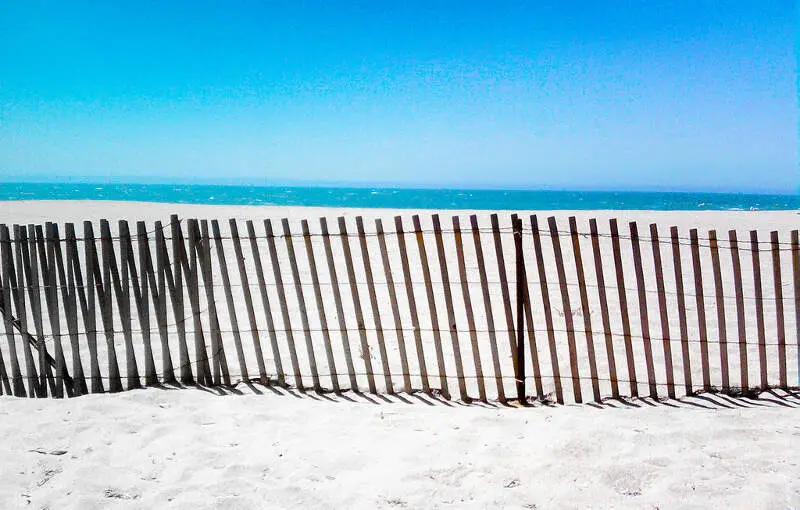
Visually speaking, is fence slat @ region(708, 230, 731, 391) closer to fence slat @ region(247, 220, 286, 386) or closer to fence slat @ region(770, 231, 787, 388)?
fence slat @ region(770, 231, 787, 388)

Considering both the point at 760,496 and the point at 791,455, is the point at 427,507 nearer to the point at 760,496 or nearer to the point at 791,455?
the point at 760,496

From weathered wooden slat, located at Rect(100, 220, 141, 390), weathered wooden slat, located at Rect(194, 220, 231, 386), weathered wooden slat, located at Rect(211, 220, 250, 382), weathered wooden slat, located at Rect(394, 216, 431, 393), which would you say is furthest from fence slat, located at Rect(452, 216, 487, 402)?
weathered wooden slat, located at Rect(100, 220, 141, 390)

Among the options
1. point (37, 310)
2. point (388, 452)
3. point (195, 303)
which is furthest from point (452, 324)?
point (37, 310)

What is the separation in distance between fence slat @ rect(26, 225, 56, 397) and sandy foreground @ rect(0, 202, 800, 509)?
387mm

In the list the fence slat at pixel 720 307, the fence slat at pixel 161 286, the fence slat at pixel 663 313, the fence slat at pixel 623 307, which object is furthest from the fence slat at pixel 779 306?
the fence slat at pixel 161 286

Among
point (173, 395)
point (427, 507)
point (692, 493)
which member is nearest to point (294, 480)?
point (427, 507)

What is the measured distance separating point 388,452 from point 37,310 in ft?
12.6

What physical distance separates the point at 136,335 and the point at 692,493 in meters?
6.92

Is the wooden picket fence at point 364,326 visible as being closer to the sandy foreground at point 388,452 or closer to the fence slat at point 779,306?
the fence slat at point 779,306

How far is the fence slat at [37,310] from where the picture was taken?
540 cm

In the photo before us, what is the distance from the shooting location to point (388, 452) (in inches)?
156

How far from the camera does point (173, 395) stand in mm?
5125

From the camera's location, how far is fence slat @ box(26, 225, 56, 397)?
5.40 meters

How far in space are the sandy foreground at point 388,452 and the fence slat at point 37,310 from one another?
39cm
